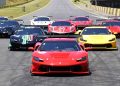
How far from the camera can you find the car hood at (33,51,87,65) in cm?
1400

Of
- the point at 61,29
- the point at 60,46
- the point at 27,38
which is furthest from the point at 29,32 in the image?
the point at 60,46

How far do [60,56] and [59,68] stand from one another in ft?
1.93

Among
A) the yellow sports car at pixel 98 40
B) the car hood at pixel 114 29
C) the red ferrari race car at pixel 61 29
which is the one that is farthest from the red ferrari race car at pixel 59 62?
the car hood at pixel 114 29

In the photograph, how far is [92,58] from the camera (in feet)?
63.3

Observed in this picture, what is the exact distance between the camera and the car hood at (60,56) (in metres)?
14.0

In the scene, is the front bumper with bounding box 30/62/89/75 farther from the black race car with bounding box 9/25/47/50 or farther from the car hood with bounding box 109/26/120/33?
the car hood with bounding box 109/26/120/33

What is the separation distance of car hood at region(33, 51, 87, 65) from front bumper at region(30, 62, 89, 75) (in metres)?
0.16

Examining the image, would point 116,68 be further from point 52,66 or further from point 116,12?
point 116,12

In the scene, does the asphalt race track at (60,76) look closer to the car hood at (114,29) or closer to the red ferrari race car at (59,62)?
the red ferrari race car at (59,62)

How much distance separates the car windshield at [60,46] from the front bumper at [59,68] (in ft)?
4.13

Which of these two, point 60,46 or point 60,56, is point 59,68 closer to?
point 60,56

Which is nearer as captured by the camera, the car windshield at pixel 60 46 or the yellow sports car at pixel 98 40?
the car windshield at pixel 60 46

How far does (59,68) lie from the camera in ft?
45.5

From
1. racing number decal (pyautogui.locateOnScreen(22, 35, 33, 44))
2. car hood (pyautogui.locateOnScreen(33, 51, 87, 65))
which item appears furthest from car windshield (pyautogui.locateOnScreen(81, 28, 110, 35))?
car hood (pyautogui.locateOnScreen(33, 51, 87, 65))
